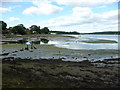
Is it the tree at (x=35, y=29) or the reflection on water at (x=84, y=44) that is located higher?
the tree at (x=35, y=29)

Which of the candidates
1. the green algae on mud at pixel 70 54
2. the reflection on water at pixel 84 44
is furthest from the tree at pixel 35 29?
the green algae on mud at pixel 70 54

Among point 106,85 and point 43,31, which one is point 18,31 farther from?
point 106,85

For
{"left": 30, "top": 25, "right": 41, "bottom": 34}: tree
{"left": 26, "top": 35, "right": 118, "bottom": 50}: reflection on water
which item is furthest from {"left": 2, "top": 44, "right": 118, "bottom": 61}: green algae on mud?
{"left": 30, "top": 25, "right": 41, "bottom": 34}: tree

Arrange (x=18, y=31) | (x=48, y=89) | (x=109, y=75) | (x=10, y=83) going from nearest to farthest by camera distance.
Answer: (x=48, y=89) → (x=10, y=83) → (x=109, y=75) → (x=18, y=31)

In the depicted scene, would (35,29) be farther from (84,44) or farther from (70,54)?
(70,54)

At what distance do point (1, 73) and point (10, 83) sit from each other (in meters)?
2.89

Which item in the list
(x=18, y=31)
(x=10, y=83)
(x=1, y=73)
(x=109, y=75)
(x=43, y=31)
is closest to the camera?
(x=10, y=83)

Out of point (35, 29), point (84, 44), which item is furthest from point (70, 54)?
point (35, 29)

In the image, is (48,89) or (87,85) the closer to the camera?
(48,89)

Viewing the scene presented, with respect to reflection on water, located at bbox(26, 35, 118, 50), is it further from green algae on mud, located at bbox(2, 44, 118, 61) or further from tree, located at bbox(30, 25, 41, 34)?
tree, located at bbox(30, 25, 41, 34)

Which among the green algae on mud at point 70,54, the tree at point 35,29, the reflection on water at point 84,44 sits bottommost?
the green algae on mud at point 70,54

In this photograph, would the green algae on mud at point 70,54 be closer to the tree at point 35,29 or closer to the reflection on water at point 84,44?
the reflection on water at point 84,44

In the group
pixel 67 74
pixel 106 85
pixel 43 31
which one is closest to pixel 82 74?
pixel 67 74

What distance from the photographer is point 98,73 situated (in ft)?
50.2
